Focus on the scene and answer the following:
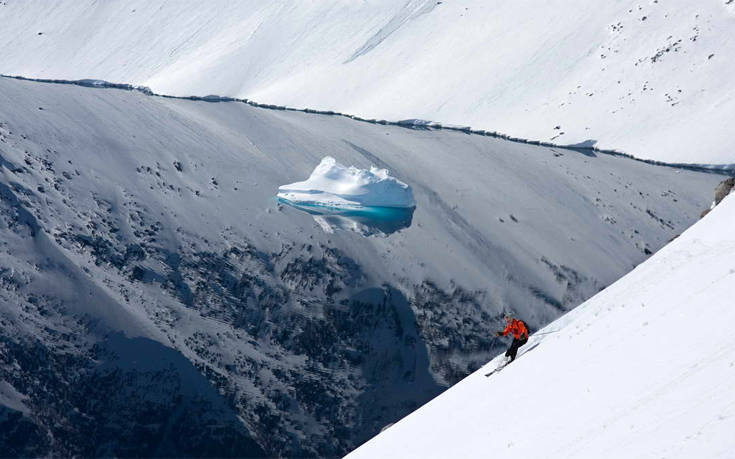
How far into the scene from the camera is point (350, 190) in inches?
1145

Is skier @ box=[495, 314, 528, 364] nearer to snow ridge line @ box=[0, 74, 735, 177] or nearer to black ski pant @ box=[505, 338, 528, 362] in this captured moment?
black ski pant @ box=[505, 338, 528, 362]

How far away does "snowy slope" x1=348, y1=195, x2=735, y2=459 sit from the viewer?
330 inches

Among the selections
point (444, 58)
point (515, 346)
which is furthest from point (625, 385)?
point (444, 58)

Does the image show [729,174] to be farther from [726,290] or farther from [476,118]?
[726,290]

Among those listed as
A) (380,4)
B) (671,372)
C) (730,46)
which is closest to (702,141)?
(730,46)

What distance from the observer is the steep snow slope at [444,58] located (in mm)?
40656

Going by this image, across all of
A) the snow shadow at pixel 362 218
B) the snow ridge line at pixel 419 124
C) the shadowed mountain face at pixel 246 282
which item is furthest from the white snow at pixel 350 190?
the snow ridge line at pixel 419 124

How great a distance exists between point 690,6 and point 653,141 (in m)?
9.58

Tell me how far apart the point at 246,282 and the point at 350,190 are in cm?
794

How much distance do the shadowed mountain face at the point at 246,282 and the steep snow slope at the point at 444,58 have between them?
6981mm

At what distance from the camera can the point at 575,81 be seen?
44.1m

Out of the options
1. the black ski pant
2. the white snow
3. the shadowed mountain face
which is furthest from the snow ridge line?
the black ski pant

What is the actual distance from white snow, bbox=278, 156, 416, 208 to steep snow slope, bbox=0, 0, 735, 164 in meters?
12.8

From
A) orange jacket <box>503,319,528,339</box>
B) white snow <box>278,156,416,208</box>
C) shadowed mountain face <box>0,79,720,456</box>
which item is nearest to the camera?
orange jacket <box>503,319,528,339</box>
